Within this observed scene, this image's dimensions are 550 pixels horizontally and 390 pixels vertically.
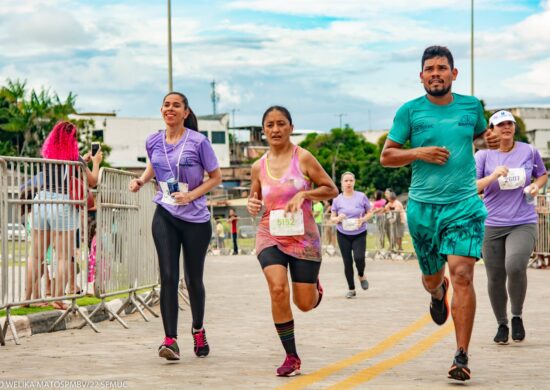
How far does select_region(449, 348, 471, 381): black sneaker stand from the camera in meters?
7.93

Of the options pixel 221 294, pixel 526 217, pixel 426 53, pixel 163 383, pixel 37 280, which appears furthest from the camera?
pixel 221 294

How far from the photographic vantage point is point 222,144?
118750mm

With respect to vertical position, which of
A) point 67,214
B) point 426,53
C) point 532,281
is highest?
point 426,53

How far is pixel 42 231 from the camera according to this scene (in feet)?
38.9

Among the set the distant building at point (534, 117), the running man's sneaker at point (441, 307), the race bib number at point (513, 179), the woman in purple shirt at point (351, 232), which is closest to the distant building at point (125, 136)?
the distant building at point (534, 117)

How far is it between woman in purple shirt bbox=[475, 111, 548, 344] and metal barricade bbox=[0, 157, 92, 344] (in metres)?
4.11

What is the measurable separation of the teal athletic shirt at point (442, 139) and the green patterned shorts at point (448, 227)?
6 centimetres

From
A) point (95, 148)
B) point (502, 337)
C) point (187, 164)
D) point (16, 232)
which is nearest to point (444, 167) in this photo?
point (187, 164)

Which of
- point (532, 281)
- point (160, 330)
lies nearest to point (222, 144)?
point (532, 281)

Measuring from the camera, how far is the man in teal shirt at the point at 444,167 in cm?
835

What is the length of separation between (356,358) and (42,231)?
3759 mm

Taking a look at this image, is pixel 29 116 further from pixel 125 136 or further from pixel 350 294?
pixel 350 294

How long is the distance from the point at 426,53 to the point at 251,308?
7581 mm

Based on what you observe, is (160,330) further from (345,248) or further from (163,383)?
(345,248)
